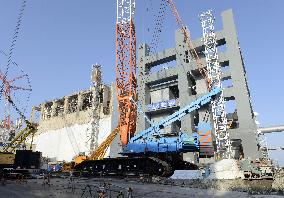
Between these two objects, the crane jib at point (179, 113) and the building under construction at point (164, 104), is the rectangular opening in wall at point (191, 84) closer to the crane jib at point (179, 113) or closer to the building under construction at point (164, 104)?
the building under construction at point (164, 104)

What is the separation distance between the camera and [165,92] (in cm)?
6288

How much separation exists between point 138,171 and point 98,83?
44367 millimetres

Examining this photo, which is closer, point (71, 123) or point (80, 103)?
point (80, 103)

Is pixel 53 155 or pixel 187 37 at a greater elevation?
pixel 187 37

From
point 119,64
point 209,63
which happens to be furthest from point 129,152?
point 209,63

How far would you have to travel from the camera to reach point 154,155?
1118 inches

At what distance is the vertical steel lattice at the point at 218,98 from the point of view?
151ft

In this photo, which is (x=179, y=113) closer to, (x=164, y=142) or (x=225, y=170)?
(x=164, y=142)

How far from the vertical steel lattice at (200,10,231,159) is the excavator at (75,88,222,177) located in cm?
1509

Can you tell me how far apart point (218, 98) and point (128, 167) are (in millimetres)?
26225

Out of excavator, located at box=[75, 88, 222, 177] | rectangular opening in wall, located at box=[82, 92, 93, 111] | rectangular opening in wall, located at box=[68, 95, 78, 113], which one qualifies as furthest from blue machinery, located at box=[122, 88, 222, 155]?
rectangular opening in wall, located at box=[68, 95, 78, 113]

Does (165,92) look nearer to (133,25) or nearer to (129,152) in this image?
(133,25)

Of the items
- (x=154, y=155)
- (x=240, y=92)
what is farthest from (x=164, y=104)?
(x=154, y=155)

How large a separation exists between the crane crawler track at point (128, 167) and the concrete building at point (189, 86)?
22579mm
